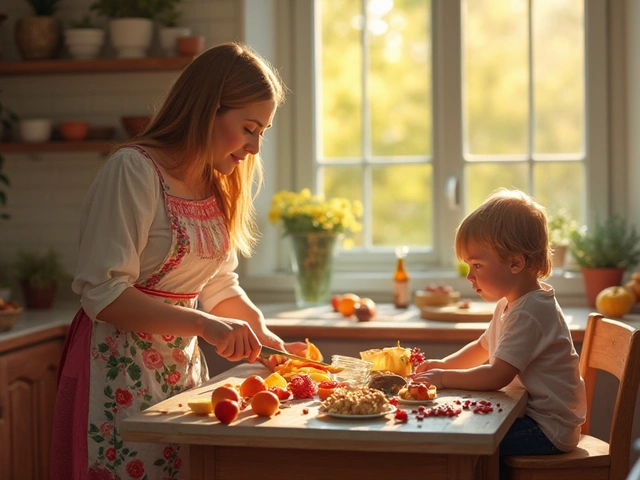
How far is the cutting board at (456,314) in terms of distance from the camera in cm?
335

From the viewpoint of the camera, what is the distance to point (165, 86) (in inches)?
155

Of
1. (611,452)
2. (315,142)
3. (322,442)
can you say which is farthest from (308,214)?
(322,442)

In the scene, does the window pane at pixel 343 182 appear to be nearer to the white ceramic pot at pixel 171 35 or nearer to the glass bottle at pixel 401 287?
the glass bottle at pixel 401 287

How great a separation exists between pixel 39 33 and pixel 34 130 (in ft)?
1.37

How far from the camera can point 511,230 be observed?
2271mm

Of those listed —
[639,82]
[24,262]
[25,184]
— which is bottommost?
[24,262]

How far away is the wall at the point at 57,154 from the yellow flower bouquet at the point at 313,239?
2.78ft

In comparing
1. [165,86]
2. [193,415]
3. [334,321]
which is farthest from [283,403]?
[165,86]

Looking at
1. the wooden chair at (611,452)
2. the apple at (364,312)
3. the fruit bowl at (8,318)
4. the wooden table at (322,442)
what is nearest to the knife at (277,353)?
the wooden table at (322,442)

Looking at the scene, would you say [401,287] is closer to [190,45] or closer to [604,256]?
[604,256]

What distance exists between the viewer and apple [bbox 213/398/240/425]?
1.84m

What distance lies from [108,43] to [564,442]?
2714 mm

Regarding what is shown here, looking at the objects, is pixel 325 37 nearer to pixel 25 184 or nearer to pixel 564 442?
pixel 25 184

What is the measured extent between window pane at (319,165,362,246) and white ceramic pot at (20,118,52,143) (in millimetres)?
1245
